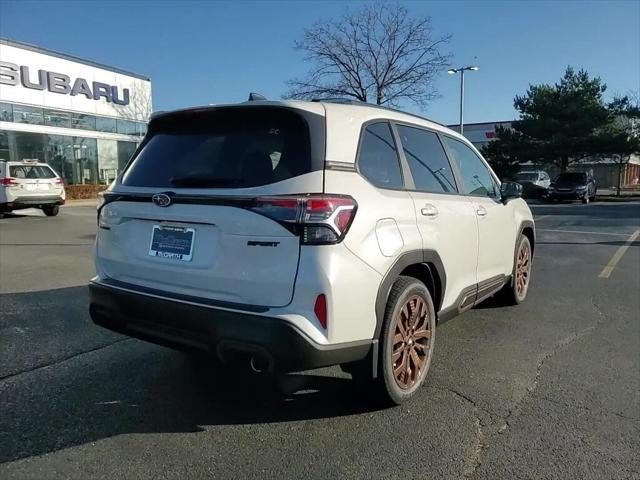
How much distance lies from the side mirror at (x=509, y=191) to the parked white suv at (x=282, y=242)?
1720 millimetres

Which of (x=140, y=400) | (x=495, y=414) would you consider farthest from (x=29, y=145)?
(x=495, y=414)

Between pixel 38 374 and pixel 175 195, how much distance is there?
72.8 inches

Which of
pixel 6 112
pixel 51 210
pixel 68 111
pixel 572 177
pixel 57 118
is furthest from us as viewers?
pixel 572 177

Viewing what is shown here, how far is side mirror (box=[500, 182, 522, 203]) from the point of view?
522 cm

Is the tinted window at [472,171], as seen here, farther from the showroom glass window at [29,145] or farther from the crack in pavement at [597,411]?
the showroom glass window at [29,145]

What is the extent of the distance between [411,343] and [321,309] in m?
0.99

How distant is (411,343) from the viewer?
11.2 feet

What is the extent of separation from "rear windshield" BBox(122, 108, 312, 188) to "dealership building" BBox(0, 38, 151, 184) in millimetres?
24705

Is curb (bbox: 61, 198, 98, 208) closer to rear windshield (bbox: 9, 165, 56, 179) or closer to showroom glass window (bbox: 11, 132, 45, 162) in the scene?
showroom glass window (bbox: 11, 132, 45, 162)

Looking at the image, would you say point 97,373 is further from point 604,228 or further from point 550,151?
point 550,151

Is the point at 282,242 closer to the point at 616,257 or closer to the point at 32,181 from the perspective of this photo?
the point at 616,257

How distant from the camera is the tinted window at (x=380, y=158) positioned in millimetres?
3100

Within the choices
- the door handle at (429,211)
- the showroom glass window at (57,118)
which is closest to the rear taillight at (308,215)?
the door handle at (429,211)

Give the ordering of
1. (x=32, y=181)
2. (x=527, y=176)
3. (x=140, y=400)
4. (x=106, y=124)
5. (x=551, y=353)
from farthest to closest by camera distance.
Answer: (x=527, y=176), (x=106, y=124), (x=32, y=181), (x=551, y=353), (x=140, y=400)
